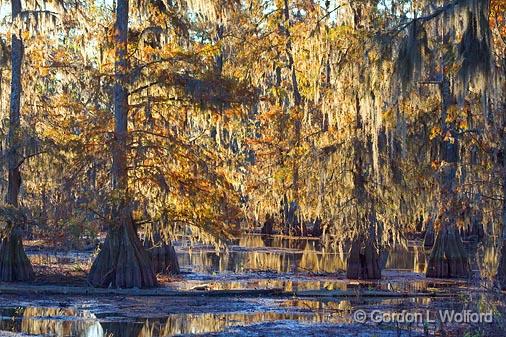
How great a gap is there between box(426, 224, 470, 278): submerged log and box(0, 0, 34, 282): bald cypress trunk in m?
10.3

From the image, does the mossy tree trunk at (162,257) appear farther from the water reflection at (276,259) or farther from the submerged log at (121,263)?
the submerged log at (121,263)

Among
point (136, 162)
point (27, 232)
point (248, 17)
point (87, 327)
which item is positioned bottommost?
point (87, 327)

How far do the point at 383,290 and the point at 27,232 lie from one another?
7.98 metres

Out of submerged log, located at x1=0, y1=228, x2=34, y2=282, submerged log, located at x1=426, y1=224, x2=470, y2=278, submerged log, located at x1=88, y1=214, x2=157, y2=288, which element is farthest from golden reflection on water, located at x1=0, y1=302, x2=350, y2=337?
submerged log, located at x1=426, y1=224, x2=470, y2=278

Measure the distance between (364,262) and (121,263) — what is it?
6.89 metres

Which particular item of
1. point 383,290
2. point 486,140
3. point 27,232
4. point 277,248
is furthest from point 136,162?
point 277,248

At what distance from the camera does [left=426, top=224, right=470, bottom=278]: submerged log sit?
2348 cm

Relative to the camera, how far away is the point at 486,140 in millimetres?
17359

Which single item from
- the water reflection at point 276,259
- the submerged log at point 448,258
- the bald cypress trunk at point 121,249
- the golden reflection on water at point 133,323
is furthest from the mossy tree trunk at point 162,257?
the golden reflection on water at point 133,323

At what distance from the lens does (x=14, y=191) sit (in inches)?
813

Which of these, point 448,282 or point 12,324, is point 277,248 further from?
point 12,324

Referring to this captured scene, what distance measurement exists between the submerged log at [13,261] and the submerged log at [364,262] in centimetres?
797

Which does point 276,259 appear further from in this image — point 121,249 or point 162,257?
point 121,249

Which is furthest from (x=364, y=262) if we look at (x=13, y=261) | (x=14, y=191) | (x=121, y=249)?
(x=14, y=191)
